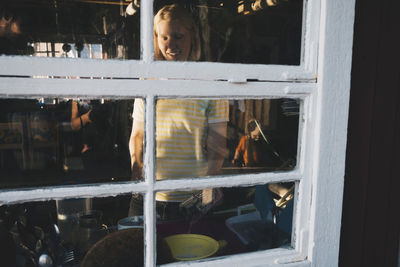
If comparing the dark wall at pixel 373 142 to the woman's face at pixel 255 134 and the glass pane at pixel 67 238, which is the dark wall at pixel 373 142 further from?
the glass pane at pixel 67 238

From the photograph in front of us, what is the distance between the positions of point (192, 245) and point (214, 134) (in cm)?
49

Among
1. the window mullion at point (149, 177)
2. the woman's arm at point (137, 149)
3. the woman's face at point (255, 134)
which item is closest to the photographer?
the window mullion at point (149, 177)

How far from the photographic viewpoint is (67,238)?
129 cm

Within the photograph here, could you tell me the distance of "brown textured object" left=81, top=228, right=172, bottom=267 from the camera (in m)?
1.03

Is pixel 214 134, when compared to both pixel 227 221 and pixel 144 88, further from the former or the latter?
pixel 144 88

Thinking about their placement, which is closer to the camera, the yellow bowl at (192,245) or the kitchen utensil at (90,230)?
the yellow bowl at (192,245)

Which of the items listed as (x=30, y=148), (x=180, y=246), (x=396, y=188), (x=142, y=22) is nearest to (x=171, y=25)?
(x=142, y=22)

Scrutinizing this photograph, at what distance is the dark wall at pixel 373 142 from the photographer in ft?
4.01

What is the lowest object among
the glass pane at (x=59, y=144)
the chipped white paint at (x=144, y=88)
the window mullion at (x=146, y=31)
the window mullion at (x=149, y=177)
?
the glass pane at (x=59, y=144)

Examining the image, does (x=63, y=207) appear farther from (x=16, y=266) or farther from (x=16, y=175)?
(x=16, y=175)

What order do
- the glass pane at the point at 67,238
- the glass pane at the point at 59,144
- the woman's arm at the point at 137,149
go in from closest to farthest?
the glass pane at the point at 67,238, the woman's arm at the point at 137,149, the glass pane at the point at 59,144

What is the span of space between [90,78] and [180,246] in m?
0.74

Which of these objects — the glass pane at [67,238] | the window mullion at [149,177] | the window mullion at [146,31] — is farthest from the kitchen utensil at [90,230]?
the window mullion at [146,31]

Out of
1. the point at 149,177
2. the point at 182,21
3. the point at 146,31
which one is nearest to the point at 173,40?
the point at 182,21
